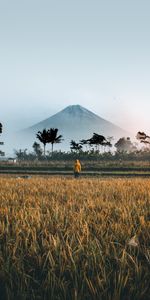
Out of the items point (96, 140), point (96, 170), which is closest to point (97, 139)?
point (96, 140)

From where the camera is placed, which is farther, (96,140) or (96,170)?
(96,140)

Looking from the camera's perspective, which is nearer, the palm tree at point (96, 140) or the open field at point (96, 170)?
the open field at point (96, 170)

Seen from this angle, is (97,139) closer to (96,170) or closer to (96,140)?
(96,140)

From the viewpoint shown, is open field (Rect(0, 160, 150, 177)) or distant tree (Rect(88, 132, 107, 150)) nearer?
open field (Rect(0, 160, 150, 177))

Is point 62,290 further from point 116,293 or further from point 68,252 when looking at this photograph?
point 68,252

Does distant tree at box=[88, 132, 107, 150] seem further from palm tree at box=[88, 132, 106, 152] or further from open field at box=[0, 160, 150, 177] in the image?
open field at box=[0, 160, 150, 177]

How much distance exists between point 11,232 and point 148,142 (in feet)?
235

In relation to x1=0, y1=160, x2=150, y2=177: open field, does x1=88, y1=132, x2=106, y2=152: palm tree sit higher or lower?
higher

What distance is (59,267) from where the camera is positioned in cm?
364

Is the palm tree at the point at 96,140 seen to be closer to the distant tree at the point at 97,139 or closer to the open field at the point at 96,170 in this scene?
the distant tree at the point at 97,139

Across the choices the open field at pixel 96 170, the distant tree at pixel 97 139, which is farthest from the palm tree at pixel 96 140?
the open field at pixel 96 170

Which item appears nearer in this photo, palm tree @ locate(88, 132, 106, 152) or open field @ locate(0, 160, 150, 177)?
open field @ locate(0, 160, 150, 177)

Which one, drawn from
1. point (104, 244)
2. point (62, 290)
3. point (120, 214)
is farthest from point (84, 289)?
point (120, 214)

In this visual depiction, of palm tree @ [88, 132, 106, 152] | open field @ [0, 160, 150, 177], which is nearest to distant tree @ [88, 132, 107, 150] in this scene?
palm tree @ [88, 132, 106, 152]
